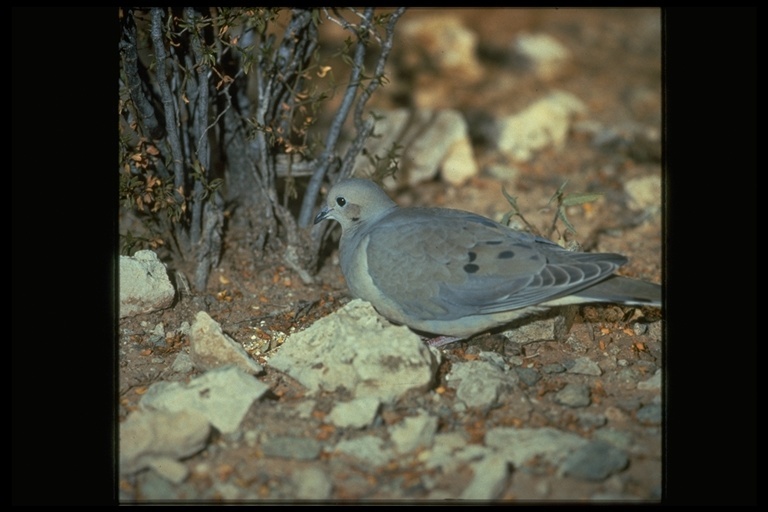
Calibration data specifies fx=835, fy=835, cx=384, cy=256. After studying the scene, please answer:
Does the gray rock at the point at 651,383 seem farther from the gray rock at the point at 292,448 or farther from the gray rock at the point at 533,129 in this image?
the gray rock at the point at 533,129

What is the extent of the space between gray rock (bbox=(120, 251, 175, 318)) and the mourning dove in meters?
1.05

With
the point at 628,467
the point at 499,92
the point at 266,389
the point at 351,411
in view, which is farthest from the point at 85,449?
the point at 499,92

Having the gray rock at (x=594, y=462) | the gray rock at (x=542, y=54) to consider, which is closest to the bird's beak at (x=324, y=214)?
the gray rock at (x=594, y=462)

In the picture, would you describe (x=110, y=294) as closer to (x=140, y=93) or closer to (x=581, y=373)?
(x=140, y=93)

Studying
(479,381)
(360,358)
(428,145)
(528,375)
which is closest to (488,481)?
(479,381)

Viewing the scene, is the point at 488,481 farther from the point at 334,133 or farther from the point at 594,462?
the point at 334,133

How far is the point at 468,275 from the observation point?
4.18 m

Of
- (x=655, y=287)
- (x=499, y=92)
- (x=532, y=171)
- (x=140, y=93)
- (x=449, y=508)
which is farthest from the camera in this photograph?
(x=499, y=92)

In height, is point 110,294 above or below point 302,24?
below

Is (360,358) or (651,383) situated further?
(651,383)

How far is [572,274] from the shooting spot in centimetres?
407

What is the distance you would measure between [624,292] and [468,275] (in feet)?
2.49

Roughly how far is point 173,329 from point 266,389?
1100 mm

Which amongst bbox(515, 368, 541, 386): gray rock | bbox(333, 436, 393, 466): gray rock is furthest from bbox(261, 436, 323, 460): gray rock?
bbox(515, 368, 541, 386): gray rock
